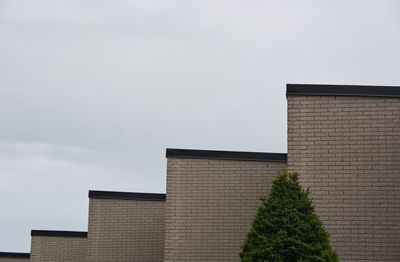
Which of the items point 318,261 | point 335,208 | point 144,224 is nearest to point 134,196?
point 144,224

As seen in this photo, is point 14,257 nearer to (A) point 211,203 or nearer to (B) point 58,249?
(B) point 58,249

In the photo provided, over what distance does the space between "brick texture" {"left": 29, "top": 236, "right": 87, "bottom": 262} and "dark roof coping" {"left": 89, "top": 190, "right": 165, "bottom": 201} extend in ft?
13.1

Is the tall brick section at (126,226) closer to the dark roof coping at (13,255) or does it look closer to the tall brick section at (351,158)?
the dark roof coping at (13,255)

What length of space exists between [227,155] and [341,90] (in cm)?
481

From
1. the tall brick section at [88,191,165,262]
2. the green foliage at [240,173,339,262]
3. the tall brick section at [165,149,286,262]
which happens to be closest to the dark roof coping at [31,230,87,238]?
the tall brick section at [88,191,165,262]

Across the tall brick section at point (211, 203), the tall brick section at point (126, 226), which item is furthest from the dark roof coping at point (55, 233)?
the tall brick section at point (211, 203)

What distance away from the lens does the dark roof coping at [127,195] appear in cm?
2220

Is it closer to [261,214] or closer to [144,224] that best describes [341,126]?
[261,214]

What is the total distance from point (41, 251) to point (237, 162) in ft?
33.7

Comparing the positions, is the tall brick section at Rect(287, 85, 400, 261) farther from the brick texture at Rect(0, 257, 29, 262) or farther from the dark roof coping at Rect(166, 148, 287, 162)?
the brick texture at Rect(0, 257, 29, 262)

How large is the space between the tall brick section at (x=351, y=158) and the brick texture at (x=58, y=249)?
14.1 metres

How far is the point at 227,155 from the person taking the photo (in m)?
17.8

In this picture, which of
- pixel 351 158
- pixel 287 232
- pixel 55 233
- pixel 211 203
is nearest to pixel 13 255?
pixel 55 233

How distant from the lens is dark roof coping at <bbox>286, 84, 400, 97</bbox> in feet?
43.4
